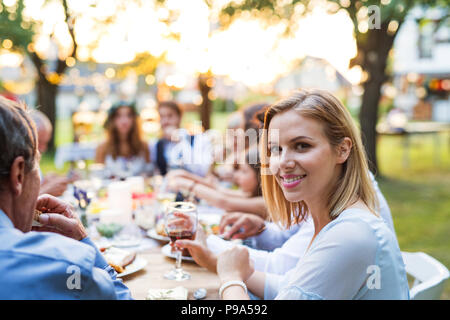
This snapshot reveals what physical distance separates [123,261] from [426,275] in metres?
1.50

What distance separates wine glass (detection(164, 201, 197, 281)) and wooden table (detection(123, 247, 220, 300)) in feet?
Result: 0.15

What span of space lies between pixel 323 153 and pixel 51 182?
2.53 meters

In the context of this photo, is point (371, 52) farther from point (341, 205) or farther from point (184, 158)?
point (341, 205)

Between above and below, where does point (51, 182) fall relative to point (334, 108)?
below

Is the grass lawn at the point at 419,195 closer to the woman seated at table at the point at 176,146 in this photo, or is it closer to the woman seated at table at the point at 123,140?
the woman seated at table at the point at 176,146

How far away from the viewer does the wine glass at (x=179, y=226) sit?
5.84 ft

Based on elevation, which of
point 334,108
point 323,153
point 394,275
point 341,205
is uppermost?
point 334,108

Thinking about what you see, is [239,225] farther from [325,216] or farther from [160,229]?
[325,216]

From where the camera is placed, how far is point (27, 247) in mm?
1002

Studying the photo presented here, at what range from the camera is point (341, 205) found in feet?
4.90

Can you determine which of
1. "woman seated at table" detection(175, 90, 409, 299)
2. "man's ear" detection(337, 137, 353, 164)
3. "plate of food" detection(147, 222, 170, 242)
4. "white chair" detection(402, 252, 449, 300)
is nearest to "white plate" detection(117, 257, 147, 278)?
"woman seated at table" detection(175, 90, 409, 299)

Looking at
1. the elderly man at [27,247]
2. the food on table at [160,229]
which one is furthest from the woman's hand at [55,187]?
the elderly man at [27,247]

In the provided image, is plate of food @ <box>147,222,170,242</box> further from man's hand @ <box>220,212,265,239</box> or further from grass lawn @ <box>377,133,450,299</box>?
grass lawn @ <box>377,133,450,299</box>
